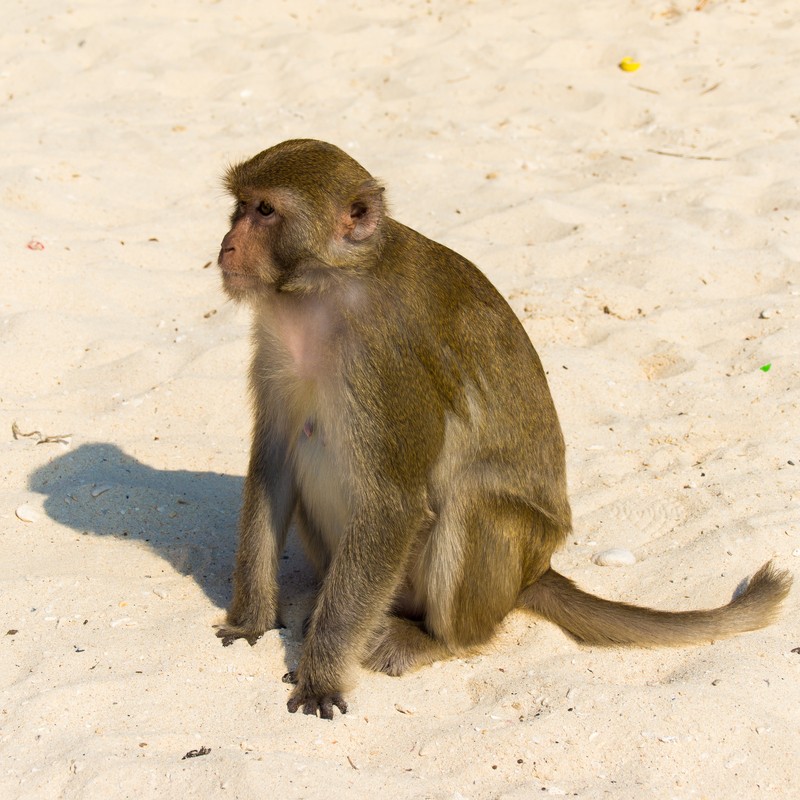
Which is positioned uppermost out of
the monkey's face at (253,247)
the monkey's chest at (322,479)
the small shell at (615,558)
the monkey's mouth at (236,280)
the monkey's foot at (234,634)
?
the monkey's face at (253,247)

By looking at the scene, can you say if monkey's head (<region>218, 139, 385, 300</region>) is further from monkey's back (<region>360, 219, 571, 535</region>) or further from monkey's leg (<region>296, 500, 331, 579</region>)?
monkey's leg (<region>296, 500, 331, 579</region>)

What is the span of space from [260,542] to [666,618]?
4.28ft

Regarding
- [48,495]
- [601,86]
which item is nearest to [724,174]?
[601,86]

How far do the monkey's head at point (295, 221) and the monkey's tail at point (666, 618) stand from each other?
1.29 meters

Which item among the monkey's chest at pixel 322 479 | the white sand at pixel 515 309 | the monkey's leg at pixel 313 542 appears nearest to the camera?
the white sand at pixel 515 309

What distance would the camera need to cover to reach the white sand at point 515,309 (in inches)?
127

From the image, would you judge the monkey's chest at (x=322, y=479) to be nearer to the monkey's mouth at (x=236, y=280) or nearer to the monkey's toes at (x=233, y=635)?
the monkey's toes at (x=233, y=635)

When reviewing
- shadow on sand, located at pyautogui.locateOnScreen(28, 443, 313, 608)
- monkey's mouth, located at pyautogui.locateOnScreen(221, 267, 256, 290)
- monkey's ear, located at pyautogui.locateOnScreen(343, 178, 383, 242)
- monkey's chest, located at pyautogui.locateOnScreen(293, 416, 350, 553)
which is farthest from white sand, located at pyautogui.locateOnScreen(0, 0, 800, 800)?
monkey's ear, located at pyautogui.locateOnScreen(343, 178, 383, 242)

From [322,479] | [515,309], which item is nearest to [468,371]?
[322,479]

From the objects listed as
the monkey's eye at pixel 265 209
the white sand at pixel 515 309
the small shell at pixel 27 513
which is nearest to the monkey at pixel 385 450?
the monkey's eye at pixel 265 209

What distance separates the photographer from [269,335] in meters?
3.62

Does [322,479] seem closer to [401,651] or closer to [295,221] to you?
[401,651]

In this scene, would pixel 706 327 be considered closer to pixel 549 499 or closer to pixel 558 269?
pixel 558 269

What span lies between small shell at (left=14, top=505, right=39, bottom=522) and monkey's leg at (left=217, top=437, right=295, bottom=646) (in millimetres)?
893
